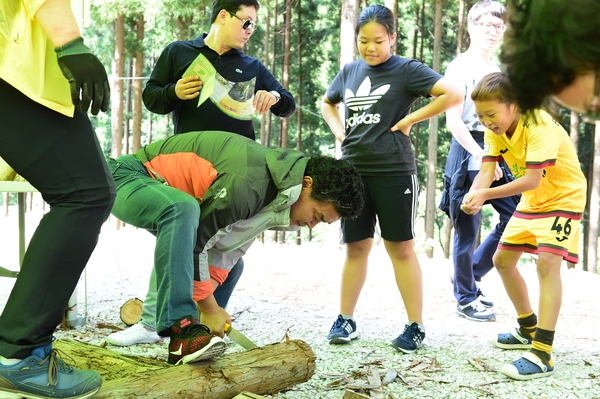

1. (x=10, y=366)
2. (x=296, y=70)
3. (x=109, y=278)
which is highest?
(x=296, y=70)

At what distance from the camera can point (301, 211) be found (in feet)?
10.1

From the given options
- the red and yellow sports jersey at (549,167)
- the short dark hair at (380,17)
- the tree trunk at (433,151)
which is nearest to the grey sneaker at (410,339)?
the red and yellow sports jersey at (549,167)

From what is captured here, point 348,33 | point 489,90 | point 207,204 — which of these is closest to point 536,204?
point 489,90

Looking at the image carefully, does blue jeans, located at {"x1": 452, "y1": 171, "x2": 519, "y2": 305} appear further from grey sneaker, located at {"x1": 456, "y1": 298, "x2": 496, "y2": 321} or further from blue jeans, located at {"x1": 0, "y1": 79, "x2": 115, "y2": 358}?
blue jeans, located at {"x1": 0, "y1": 79, "x2": 115, "y2": 358}

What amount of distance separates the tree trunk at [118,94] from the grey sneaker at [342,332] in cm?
1146

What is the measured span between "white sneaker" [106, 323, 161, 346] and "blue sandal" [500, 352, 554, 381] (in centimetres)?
187

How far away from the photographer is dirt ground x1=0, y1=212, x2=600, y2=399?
3215 mm

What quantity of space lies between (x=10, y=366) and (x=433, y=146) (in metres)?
13.7

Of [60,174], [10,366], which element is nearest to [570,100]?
[60,174]

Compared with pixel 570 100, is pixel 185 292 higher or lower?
lower

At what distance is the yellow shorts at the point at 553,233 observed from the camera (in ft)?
11.4

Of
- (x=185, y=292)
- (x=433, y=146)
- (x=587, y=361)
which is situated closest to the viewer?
(x=185, y=292)

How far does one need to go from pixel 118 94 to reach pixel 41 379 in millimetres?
13958

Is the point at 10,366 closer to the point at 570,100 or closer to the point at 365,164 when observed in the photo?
the point at 570,100
